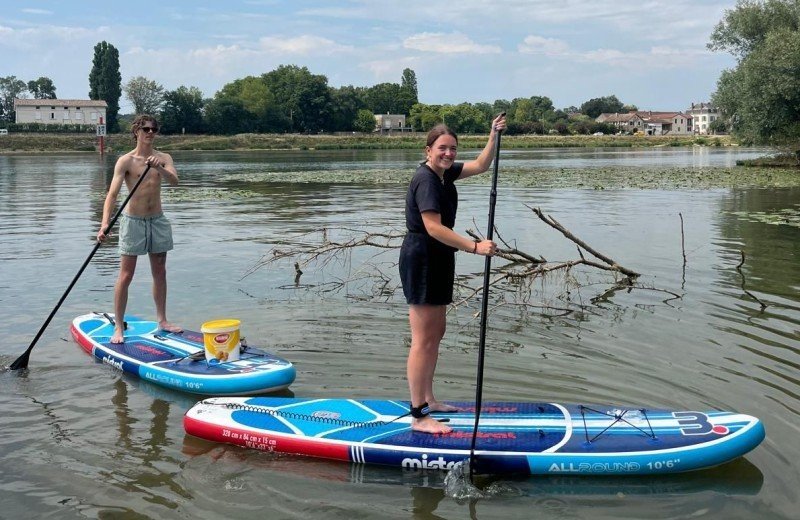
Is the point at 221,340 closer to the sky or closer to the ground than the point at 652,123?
closer to the ground

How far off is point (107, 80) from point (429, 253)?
12405cm

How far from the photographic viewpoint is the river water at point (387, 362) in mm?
4898

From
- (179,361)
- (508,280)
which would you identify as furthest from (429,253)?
(508,280)

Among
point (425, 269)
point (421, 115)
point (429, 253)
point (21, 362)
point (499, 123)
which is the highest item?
point (421, 115)

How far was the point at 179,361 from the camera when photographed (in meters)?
7.20

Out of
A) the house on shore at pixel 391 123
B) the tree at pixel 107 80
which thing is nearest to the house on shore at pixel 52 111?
the tree at pixel 107 80

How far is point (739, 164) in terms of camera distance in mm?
41281

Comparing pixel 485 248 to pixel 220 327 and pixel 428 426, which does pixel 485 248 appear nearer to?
pixel 428 426

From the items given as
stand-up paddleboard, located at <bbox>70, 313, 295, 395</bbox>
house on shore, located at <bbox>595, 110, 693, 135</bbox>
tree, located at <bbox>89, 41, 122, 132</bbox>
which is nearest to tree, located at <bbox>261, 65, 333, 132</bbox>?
tree, located at <bbox>89, 41, 122, 132</bbox>

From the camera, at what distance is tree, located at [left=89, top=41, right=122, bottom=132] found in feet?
→ 378

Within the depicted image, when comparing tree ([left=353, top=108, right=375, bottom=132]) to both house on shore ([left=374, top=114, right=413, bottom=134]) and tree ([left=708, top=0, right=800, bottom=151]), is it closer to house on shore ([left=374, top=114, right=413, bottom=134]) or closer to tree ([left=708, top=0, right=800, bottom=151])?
house on shore ([left=374, top=114, right=413, bottom=134])

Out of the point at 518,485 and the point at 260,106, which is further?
the point at 260,106

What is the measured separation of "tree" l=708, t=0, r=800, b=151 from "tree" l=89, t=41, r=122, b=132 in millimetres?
96701

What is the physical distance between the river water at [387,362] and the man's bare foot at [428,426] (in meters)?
0.38
